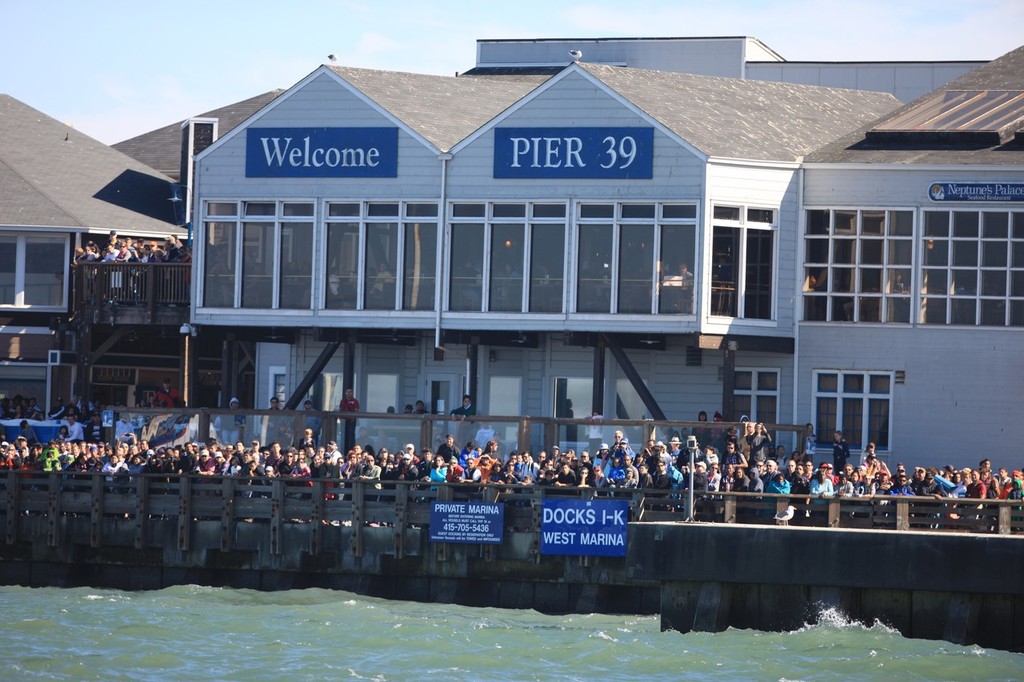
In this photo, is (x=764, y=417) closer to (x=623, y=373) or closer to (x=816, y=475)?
(x=623, y=373)

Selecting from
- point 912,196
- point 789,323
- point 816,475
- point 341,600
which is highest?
point 912,196

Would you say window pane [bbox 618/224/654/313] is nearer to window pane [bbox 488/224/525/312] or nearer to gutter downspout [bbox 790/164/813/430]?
window pane [bbox 488/224/525/312]

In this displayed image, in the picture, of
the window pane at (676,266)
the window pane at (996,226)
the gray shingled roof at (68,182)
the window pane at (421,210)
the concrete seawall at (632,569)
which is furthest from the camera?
the gray shingled roof at (68,182)

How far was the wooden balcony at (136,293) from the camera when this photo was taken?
1497 inches

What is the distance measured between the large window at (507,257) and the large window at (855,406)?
514cm

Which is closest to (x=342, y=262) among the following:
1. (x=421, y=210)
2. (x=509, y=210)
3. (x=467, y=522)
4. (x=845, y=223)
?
(x=421, y=210)

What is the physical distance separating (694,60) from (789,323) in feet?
44.8

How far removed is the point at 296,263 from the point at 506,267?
4205mm

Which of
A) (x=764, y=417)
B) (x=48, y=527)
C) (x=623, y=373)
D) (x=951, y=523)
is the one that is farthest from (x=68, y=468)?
(x=951, y=523)

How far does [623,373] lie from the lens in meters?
35.4

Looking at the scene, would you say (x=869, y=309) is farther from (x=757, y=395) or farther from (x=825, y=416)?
(x=757, y=395)

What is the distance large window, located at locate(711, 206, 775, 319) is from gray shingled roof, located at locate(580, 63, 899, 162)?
1.11m

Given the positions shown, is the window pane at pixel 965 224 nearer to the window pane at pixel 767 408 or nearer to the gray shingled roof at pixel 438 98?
the window pane at pixel 767 408

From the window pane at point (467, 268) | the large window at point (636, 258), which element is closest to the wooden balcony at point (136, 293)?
the window pane at point (467, 268)
